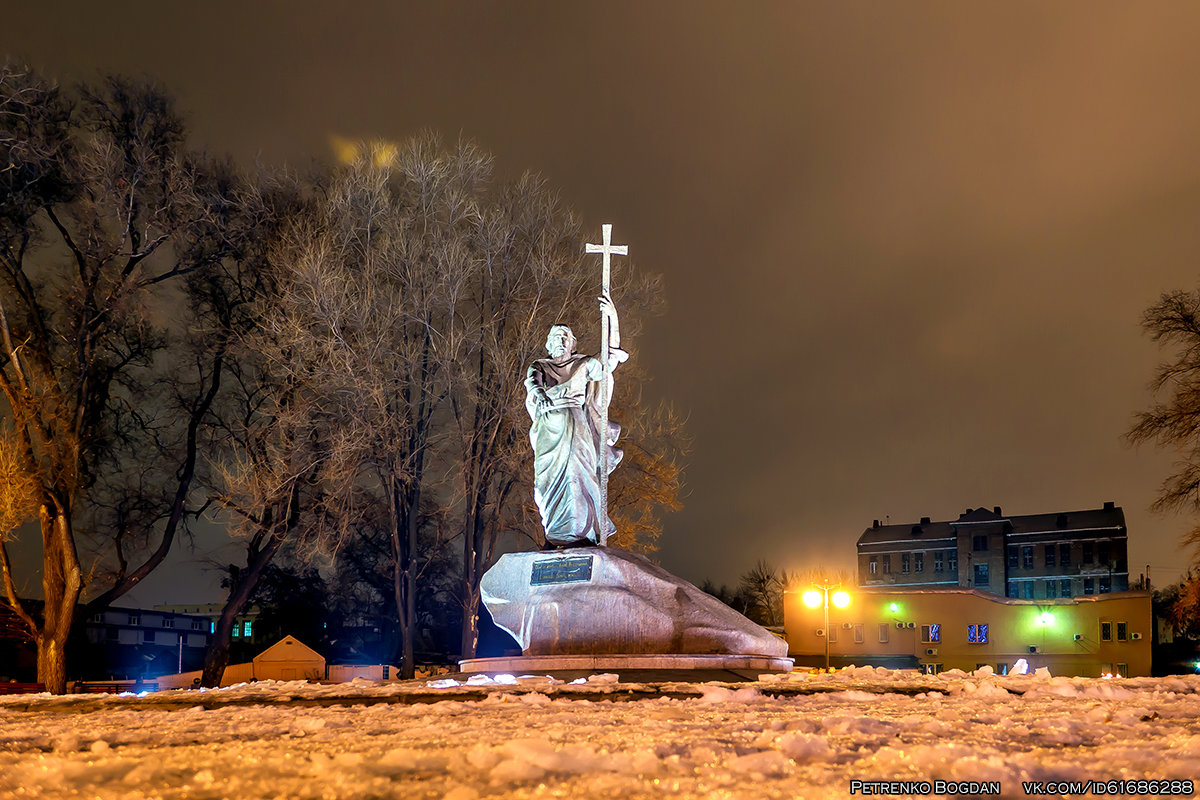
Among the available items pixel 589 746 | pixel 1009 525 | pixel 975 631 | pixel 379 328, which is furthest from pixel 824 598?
pixel 1009 525

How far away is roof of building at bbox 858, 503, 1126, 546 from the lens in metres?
63.4

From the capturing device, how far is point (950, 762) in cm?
325

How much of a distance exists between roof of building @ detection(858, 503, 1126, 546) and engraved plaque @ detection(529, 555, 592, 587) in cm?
5913

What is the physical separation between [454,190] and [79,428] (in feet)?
27.0

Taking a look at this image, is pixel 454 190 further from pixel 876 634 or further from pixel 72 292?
pixel 876 634

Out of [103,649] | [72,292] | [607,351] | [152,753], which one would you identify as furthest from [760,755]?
[103,649]

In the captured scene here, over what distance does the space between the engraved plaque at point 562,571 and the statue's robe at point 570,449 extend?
625 millimetres

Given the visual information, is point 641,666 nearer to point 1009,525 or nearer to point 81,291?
point 81,291

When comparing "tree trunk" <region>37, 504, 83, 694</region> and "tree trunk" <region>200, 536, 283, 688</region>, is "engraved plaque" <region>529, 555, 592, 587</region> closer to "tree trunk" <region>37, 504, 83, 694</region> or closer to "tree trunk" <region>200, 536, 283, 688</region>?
"tree trunk" <region>37, 504, 83, 694</region>

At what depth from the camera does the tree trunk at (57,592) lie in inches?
752

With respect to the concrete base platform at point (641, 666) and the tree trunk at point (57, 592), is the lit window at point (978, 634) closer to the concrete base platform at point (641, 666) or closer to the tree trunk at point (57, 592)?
the tree trunk at point (57, 592)

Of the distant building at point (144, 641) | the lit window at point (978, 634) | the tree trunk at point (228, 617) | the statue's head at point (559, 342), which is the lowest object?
the distant building at point (144, 641)

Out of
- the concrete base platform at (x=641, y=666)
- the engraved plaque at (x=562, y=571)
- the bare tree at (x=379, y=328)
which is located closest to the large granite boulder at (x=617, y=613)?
the engraved plaque at (x=562, y=571)

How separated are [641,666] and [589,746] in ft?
20.6
